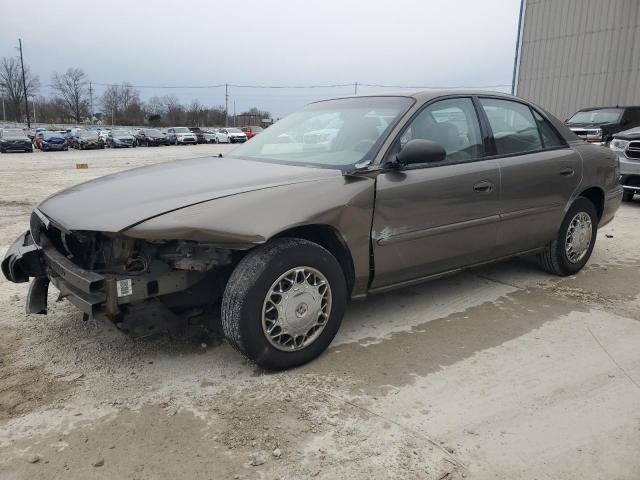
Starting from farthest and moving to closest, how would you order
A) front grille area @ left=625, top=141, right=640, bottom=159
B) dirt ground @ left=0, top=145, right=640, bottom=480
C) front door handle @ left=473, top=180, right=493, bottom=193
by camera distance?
front grille area @ left=625, top=141, right=640, bottom=159 → front door handle @ left=473, top=180, right=493, bottom=193 → dirt ground @ left=0, top=145, right=640, bottom=480

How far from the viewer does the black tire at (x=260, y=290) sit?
8.98 feet

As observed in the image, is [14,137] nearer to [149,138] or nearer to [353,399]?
[149,138]

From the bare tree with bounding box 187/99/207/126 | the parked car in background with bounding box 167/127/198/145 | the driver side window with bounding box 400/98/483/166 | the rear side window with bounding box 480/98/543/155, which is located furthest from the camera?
the bare tree with bounding box 187/99/207/126

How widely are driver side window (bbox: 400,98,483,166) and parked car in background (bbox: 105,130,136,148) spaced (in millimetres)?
37201

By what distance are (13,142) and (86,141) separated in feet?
16.6

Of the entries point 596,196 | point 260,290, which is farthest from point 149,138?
point 260,290

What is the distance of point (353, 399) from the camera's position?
2.71 m

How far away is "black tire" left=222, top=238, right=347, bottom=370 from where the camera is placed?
8.98 feet

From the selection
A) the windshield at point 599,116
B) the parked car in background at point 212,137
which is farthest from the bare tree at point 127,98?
the windshield at point 599,116

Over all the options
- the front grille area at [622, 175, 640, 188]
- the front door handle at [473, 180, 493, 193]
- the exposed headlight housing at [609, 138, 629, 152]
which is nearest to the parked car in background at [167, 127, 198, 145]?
the exposed headlight housing at [609, 138, 629, 152]

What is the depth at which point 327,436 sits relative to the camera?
7.86 ft

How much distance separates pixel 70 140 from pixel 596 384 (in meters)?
39.7

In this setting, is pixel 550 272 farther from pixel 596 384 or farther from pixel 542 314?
pixel 596 384

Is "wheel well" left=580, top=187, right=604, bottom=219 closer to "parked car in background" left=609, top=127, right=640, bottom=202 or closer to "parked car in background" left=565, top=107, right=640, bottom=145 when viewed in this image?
"parked car in background" left=609, top=127, right=640, bottom=202
